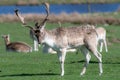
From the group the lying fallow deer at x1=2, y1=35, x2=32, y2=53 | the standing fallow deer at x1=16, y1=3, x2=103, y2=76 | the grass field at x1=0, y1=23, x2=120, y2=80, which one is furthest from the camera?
the lying fallow deer at x1=2, y1=35, x2=32, y2=53

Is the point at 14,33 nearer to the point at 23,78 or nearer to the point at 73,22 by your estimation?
the point at 73,22

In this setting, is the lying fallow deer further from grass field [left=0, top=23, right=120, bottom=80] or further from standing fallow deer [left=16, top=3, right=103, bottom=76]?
standing fallow deer [left=16, top=3, right=103, bottom=76]

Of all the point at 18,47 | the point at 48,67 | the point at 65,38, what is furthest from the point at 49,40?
the point at 18,47

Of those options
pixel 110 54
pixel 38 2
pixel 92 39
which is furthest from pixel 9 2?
pixel 92 39

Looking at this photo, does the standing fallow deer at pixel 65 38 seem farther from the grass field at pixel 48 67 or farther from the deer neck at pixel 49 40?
the grass field at pixel 48 67

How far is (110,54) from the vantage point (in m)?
24.4

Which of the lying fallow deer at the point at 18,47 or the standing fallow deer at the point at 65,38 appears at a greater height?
the standing fallow deer at the point at 65,38

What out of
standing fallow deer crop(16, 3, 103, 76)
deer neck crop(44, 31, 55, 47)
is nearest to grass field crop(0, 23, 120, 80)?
standing fallow deer crop(16, 3, 103, 76)

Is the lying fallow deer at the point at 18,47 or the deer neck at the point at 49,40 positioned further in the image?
the lying fallow deer at the point at 18,47

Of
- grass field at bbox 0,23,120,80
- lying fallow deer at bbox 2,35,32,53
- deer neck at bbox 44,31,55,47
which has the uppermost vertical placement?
deer neck at bbox 44,31,55,47

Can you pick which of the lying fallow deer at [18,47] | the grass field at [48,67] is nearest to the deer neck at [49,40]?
the grass field at [48,67]

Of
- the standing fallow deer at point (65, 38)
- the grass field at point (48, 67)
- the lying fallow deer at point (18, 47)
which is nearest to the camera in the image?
the grass field at point (48, 67)

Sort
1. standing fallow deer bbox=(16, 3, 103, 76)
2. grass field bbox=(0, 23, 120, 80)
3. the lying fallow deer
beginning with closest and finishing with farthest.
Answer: grass field bbox=(0, 23, 120, 80)
standing fallow deer bbox=(16, 3, 103, 76)
the lying fallow deer

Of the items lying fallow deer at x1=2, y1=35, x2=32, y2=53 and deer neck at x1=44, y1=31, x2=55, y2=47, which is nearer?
deer neck at x1=44, y1=31, x2=55, y2=47
